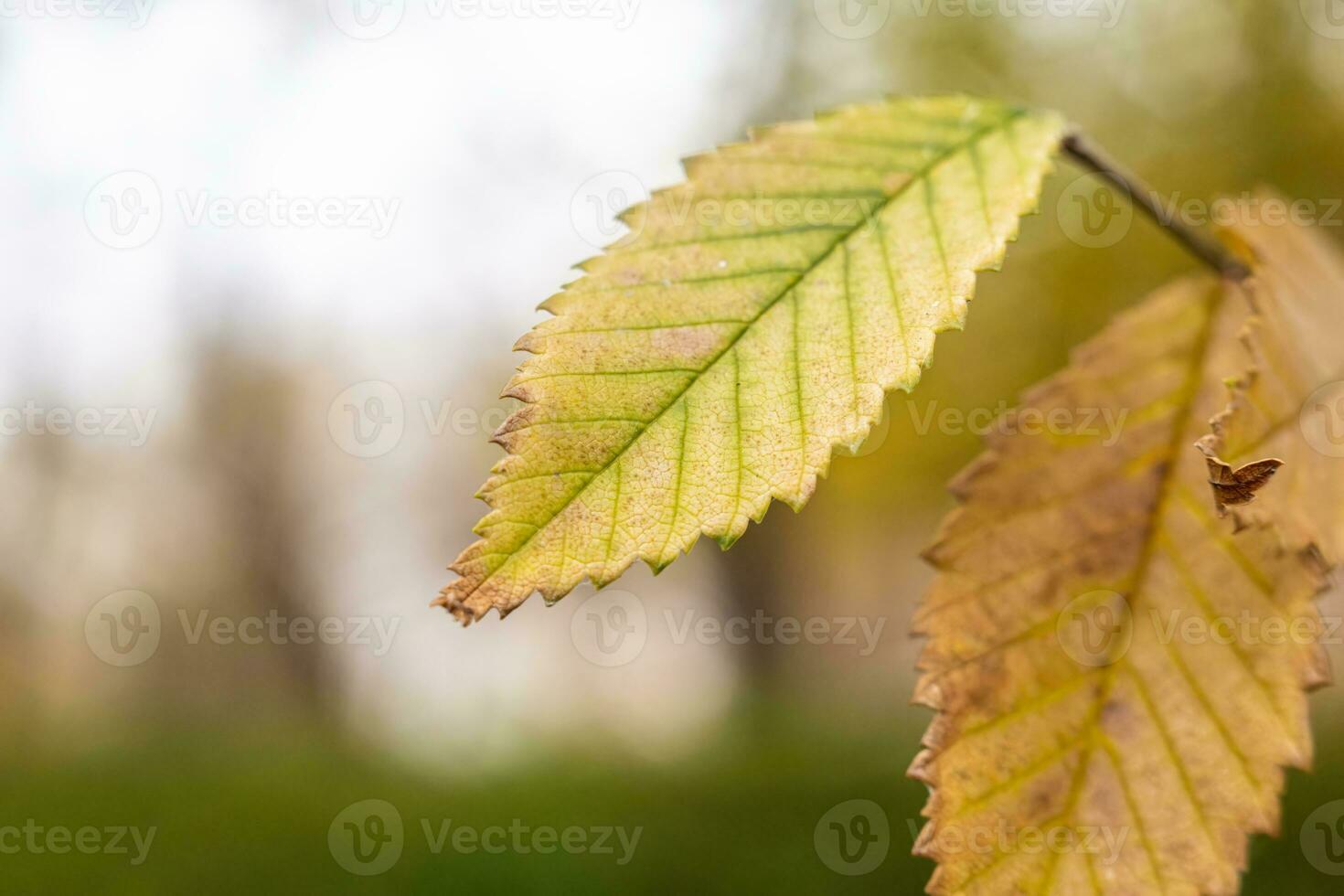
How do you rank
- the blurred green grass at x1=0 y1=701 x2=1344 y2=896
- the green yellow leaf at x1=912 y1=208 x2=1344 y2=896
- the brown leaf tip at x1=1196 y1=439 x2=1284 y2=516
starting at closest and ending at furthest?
the brown leaf tip at x1=1196 y1=439 x2=1284 y2=516 < the green yellow leaf at x1=912 y1=208 x2=1344 y2=896 < the blurred green grass at x1=0 y1=701 x2=1344 y2=896

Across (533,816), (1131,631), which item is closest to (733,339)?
(1131,631)

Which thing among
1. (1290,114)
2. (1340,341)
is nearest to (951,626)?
(1340,341)

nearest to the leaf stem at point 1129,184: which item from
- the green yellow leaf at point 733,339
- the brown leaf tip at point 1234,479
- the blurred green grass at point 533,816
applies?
the green yellow leaf at point 733,339

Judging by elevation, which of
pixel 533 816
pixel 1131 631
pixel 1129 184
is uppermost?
Answer: pixel 1129 184

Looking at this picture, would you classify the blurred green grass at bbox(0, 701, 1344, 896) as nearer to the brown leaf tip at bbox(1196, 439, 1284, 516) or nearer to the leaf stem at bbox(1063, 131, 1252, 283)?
the leaf stem at bbox(1063, 131, 1252, 283)

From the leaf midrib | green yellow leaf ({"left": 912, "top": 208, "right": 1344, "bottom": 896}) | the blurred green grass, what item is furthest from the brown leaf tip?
the blurred green grass

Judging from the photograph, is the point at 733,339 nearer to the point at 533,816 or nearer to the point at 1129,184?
the point at 1129,184

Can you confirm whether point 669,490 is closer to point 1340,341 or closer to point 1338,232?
point 1340,341

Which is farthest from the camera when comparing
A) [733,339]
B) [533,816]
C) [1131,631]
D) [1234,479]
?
[533,816]
